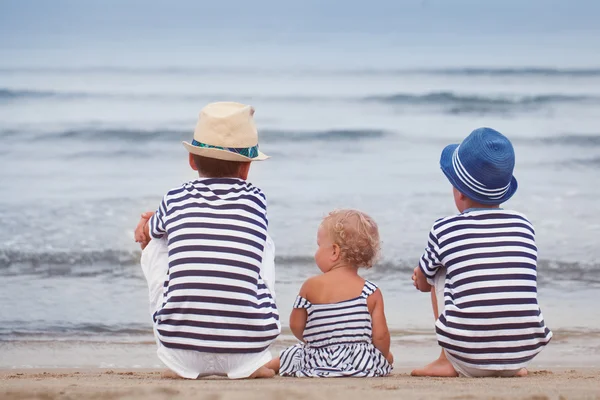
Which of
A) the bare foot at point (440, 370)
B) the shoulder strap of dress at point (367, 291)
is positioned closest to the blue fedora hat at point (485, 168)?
the shoulder strap of dress at point (367, 291)

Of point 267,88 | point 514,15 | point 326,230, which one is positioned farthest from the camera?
point 514,15

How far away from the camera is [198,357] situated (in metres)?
2.96

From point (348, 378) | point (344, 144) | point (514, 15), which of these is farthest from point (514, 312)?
point (514, 15)

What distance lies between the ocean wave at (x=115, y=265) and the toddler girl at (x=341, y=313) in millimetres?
2693

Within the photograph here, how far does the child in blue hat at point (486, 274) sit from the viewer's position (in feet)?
9.88

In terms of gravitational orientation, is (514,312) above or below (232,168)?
below

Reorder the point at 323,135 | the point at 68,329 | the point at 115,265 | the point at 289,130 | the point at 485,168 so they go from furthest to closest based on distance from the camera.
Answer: the point at 289,130
the point at 323,135
the point at 115,265
the point at 68,329
the point at 485,168

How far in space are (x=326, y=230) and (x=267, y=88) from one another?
15.3 m

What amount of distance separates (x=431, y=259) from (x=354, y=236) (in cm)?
31

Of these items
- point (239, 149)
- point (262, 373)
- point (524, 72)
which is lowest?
point (524, 72)

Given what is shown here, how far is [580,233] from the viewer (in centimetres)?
721

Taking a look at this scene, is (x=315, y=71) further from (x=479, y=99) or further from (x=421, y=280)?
(x=421, y=280)

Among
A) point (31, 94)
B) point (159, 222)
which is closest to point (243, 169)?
point (159, 222)

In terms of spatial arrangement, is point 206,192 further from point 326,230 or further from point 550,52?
point 550,52
